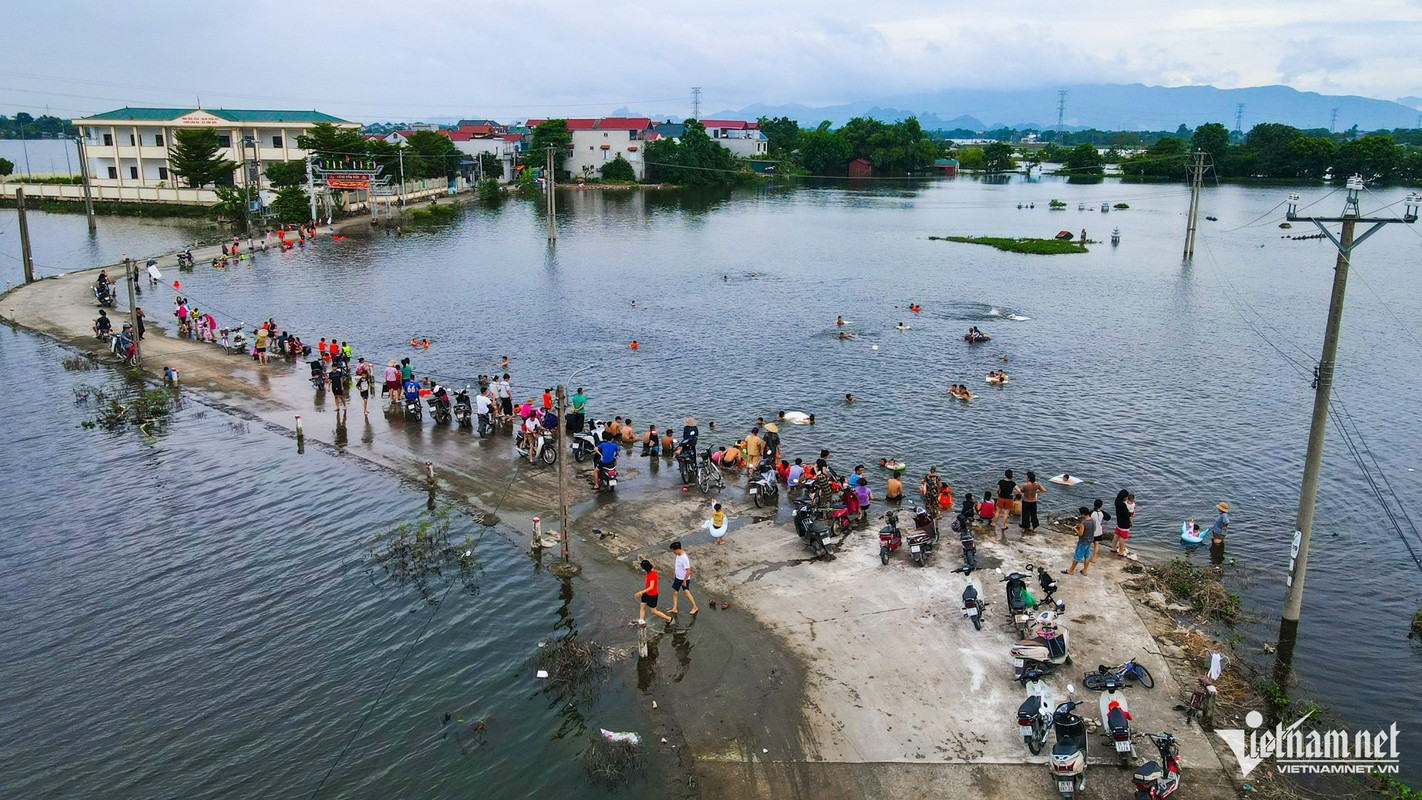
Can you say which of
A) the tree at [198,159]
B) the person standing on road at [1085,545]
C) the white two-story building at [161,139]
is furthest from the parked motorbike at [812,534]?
the white two-story building at [161,139]

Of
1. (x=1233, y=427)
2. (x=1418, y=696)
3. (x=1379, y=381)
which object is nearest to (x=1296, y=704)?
(x=1418, y=696)

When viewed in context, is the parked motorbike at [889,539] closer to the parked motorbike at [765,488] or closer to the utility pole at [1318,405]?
the parked motorbike at [765,488]

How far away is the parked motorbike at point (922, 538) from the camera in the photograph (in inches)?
822

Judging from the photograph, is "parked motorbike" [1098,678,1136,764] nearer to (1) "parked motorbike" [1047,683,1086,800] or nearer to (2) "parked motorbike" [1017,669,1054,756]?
(1) "parked motorbike" [1047,683,1086,800]

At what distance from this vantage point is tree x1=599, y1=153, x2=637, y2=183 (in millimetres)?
153250

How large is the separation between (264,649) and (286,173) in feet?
303

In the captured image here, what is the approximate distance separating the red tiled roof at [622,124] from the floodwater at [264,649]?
139361 millimetres

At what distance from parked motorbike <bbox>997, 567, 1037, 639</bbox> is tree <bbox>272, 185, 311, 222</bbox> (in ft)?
282

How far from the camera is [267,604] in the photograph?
65.6 feet

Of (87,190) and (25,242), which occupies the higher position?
(87,190)

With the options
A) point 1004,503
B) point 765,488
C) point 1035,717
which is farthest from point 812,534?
point 1035,717

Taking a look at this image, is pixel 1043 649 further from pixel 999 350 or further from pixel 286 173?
pixel 286 173

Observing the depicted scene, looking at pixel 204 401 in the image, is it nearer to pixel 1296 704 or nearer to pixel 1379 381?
pixel 1296 704

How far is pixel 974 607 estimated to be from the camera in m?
18.0
